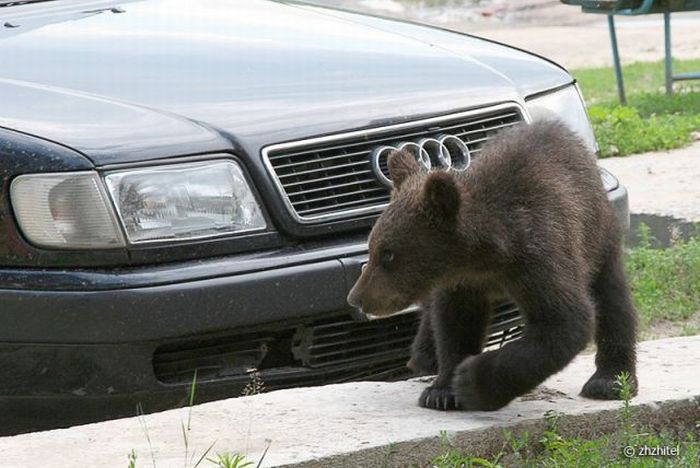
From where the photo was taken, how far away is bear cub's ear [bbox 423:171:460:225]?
13.1 ft

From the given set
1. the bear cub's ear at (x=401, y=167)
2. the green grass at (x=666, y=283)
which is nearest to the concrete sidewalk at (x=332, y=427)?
the bear cub's ear at (x=401, y=167)

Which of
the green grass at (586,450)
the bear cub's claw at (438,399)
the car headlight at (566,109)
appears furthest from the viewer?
the car headlight at (566,109)

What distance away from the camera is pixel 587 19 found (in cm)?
2298

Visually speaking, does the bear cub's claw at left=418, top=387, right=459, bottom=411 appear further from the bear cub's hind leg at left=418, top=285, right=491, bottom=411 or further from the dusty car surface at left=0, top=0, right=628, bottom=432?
the dusty car surface at left=0, top=0, right=628, bottom=432

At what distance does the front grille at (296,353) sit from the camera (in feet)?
14.4

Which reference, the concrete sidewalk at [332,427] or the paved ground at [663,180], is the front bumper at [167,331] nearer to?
the concrete sidewalk at [332,427]

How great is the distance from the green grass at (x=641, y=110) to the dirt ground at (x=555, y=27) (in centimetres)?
171

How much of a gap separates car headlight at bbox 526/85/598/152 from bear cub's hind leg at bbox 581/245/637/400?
90 centimetres

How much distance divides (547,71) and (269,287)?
71.9 inches

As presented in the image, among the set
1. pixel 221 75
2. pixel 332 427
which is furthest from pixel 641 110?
pixel 332 427

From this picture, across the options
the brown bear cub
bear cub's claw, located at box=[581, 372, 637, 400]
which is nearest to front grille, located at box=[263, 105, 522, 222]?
the brown bear cub

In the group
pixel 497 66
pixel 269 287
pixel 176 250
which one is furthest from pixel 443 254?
pixel 497 66

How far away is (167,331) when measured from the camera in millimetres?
4230

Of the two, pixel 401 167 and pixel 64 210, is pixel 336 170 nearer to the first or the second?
pixel 401 167
